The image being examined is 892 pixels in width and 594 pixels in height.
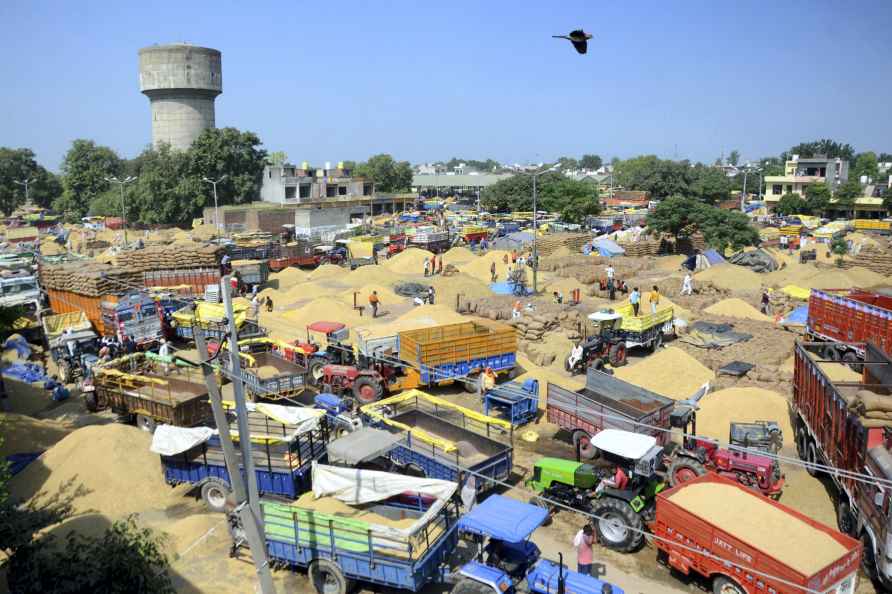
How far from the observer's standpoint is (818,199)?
78938 mm

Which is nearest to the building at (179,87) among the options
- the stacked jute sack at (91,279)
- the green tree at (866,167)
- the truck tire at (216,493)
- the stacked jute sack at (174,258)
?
the stacked jute sack at (174,258)

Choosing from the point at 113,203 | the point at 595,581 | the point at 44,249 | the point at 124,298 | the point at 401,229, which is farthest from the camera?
the point at 113,203

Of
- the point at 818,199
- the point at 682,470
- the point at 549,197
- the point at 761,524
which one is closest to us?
the point at 761,524

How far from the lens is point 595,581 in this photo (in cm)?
968

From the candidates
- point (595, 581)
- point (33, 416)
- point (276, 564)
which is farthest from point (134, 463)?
point (595, 581)

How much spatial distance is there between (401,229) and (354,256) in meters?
16.1

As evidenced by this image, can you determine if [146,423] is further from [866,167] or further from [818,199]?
[866,167]

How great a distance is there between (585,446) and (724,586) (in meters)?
5.30

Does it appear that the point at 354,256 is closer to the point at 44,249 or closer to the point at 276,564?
the point at 44,249

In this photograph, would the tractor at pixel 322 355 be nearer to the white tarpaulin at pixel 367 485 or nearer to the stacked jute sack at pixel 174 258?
the white tarpaulin at pixel 367 485

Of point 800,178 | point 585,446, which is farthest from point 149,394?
point 800,178

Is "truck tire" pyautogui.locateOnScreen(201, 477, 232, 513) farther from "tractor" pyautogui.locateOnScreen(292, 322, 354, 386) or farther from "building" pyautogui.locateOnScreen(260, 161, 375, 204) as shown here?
"building" pyautogui.locateOnScreen(260, 161, 375, 204)

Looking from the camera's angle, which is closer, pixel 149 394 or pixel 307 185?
pixel 149 394

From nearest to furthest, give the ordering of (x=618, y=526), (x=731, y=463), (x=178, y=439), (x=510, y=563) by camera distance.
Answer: (x=510, y=563) → (x=618, y=526) → (x=731, y=463) → (x=178, y=439)
